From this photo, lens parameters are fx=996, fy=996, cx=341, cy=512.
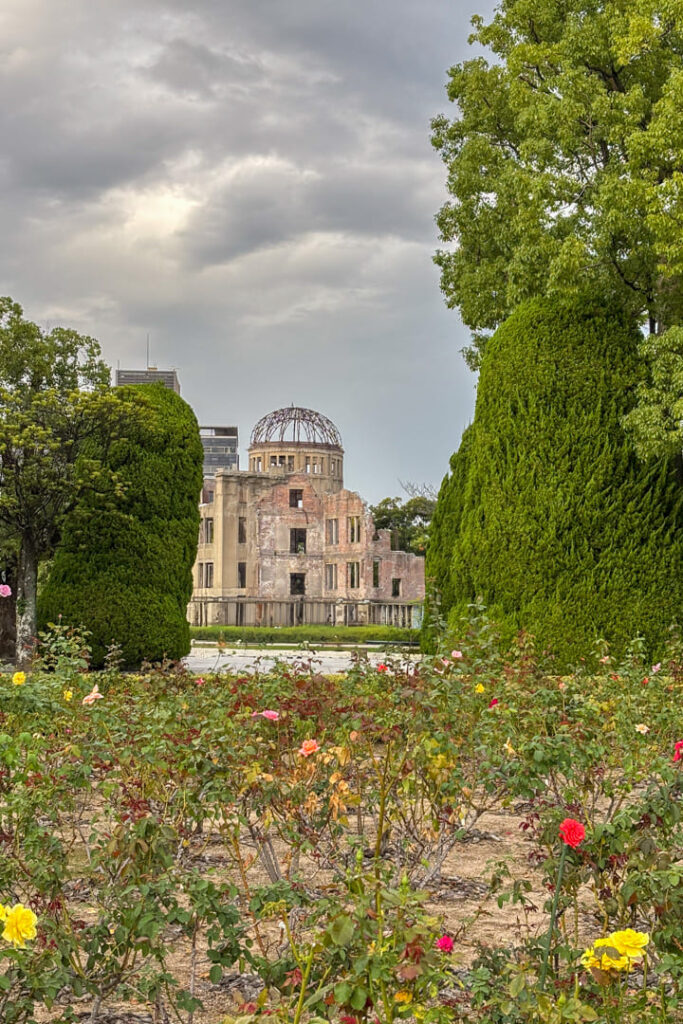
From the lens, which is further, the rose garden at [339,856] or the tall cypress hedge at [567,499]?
the tall cypress hedge at [567,499]

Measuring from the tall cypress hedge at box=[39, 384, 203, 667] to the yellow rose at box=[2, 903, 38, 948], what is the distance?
13413 millimetres

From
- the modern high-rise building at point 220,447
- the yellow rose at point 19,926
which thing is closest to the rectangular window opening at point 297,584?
the yellow rose at point 19,926

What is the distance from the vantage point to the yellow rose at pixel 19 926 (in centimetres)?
225

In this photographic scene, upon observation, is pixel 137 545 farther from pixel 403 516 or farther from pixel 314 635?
pixel 403 516

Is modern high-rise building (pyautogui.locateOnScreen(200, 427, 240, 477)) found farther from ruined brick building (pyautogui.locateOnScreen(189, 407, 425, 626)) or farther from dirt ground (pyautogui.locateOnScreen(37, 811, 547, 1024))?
dirt ground (pyautogui.locateOnScreen(37, 811, 547, 1024))

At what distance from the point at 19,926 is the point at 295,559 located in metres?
37.1

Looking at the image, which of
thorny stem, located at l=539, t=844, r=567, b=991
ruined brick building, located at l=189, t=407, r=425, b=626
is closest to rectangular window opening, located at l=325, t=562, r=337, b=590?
ruined brick building, located at l=189, t=407, r=425, b=626

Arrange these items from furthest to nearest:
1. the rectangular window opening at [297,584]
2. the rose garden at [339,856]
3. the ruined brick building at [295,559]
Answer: the rectangular window opening at [297,584], the ruined brick building at [295,559], the rose garden at [339,856]

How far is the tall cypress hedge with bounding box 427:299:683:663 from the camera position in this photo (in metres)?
11.2

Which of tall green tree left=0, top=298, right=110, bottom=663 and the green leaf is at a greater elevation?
tall green tree left=0, top=298, right=110, bottom=663

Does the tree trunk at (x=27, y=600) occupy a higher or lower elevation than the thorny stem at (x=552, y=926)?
higher

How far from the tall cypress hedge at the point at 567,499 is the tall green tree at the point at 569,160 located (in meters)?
0.99

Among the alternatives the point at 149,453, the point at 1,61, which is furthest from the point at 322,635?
the point at 1,61

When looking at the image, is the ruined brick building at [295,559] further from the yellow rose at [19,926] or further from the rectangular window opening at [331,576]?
the yellow rose at [19,926]
